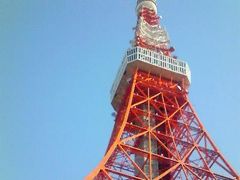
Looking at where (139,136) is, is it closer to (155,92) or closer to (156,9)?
(155,92)

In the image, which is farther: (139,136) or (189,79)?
(189,79)

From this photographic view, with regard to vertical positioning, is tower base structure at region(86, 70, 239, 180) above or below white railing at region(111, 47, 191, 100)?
below

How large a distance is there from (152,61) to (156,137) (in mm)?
5775

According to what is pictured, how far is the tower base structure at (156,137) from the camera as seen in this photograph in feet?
80.1

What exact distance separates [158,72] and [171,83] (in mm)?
1014

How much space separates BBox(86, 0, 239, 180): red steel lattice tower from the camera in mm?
24781

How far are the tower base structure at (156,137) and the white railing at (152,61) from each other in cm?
74

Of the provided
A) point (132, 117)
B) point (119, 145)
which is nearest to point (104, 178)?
point (119, 145)

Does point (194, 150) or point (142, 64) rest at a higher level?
point (142, 64)

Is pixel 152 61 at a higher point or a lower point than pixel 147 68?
higher

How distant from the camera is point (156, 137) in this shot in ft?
86.2

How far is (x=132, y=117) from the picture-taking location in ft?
95.0

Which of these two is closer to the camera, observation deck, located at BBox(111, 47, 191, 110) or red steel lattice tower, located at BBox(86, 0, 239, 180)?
red steel lattice tower, located at BBox(86, 0, 239, 180)

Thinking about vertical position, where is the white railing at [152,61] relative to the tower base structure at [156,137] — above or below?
above
